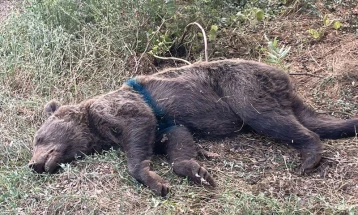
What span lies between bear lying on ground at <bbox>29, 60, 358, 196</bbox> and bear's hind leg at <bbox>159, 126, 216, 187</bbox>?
10 millimetres

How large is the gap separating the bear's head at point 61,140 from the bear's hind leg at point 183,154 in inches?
30.8

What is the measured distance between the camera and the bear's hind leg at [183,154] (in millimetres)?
4492

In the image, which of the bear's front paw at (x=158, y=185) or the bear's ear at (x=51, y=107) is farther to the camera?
the bear's ear at (x=51, y=107)

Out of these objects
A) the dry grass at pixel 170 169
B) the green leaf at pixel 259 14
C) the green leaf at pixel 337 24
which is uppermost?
the green leaf at pixel 259 14

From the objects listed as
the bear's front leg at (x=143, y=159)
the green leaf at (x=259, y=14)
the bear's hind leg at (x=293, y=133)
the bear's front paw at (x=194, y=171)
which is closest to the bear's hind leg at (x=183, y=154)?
the bear's front paw at (x=194, y=171)

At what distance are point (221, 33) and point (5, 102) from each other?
291 centimetres

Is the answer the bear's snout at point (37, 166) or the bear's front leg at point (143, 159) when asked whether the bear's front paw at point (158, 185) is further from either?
the bear's snout at point (37, 166)

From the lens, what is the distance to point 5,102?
609cm

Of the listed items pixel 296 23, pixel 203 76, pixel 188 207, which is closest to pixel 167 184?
pixel 188 207

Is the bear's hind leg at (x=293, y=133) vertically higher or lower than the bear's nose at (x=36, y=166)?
higher

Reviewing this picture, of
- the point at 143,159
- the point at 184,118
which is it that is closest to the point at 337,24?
the point at 184,118

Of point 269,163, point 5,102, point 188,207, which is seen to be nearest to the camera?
point 188,207

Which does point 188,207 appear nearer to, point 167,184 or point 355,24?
point 167,184

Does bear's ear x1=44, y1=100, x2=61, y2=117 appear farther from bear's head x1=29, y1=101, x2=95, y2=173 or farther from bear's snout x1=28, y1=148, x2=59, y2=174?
bear's snout x1=28, y1=148, x2=59, y2=174
